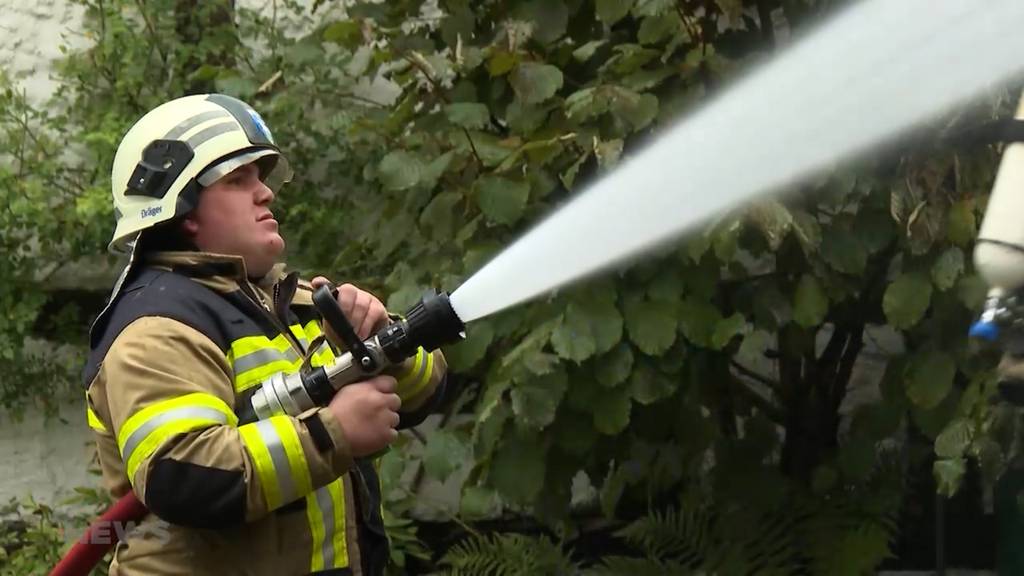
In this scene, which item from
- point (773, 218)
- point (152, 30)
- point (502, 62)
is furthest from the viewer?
point (152, 30)

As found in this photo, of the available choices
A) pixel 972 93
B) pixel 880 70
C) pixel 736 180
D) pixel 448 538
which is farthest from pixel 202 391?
pixel 448 538

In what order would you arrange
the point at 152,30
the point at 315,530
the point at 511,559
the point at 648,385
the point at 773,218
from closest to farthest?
the point at 315,530 → the point at 773,218 → the point at 648,385 → the point at 511,559 → the point at 152,30

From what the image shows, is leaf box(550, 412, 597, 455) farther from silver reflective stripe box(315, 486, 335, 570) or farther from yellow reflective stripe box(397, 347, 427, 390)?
silver reflective stripe box(315, 486, 335, 570)

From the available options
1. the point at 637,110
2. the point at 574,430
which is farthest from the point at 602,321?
the point at 637,110

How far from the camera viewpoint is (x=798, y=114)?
6.21ft

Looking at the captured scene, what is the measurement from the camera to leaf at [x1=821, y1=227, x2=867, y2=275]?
A: 7.56 ft

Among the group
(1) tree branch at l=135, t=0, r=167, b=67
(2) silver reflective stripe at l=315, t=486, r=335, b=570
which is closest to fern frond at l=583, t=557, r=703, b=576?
(2) silver reflective stripe at l=315, t=486, r=335, b=570

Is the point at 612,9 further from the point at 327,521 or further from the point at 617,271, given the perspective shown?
the point at 327,521

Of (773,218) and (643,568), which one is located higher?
(773,218)

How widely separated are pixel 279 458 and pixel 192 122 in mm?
581

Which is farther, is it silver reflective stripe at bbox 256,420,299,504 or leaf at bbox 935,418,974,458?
leaf at bbox 935,418,974,458

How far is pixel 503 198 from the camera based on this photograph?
2316 mm

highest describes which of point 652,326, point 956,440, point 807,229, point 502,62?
point 502,62

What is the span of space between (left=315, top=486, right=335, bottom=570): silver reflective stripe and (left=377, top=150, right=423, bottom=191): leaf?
873mm
